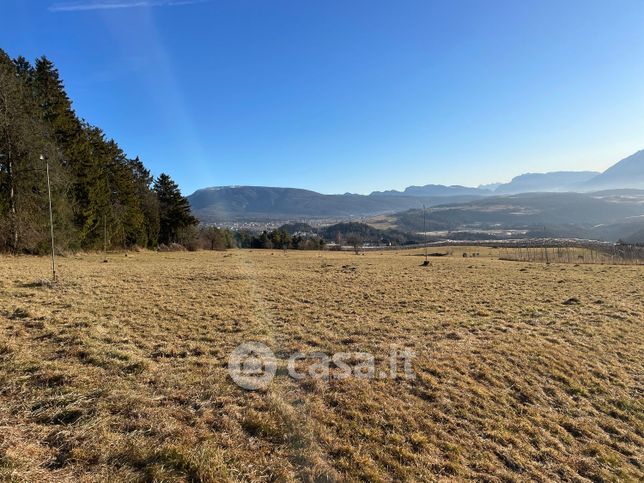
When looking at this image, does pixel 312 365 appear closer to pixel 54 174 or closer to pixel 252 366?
pixel 252 366

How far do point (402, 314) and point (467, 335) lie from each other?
3097 millimetres

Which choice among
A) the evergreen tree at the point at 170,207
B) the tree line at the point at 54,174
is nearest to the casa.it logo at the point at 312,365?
the tree line at the point at 54,174

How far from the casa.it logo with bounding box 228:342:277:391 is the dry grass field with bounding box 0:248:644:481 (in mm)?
249

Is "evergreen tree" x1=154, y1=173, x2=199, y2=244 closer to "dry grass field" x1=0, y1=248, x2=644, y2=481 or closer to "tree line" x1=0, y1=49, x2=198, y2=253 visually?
"tree line" x1=0, y1=49, x2=198, y2=253

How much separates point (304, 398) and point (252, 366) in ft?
5.83

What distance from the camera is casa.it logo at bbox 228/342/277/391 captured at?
6655mm

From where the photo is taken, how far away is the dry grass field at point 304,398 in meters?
4.37

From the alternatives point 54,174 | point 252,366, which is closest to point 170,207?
point 54,174

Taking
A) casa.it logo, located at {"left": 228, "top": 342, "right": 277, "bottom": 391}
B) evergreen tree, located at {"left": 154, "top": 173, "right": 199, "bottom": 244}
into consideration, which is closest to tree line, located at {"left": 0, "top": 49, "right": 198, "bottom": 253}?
evergreen tree, located at {"left": 154, "top": 173, "right": 199, "bottom": 244}

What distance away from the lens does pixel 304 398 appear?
621 centimetres

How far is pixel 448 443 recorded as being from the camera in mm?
5418

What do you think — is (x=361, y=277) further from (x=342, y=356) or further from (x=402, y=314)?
(x=342, y=356)

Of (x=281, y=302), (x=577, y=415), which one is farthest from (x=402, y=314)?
(x=577, y=415)

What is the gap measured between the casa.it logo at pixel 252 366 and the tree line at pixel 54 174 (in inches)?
638
